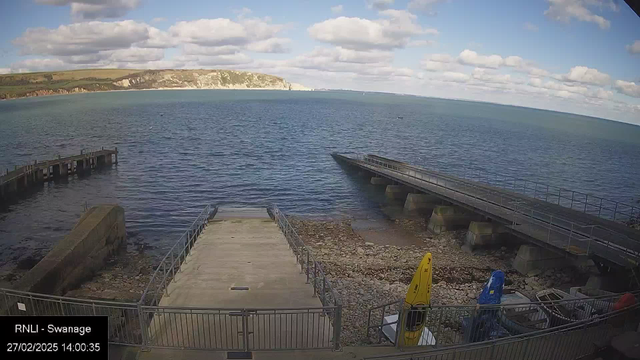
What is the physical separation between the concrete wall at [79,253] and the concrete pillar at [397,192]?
72.3 feet

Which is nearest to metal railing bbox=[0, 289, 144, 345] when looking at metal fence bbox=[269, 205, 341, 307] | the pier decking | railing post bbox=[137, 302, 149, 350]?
railing post bbox=[137, 302, 149, 350]

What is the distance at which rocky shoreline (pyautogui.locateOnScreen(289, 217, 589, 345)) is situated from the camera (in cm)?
1662

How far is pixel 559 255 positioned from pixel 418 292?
1334 centimetres

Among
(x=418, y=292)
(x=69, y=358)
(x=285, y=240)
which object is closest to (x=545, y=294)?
(x=418, y=292)

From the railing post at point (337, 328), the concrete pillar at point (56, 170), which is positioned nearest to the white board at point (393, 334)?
the railing post at point (337, 328)

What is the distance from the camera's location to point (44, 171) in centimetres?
4175

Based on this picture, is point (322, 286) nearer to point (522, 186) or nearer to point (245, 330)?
point (245, 330)

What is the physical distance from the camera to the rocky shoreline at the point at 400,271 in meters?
16.6

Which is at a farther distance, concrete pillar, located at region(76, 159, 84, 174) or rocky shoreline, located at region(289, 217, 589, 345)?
concrete pillar, located at region(76, 159, 84, 174)

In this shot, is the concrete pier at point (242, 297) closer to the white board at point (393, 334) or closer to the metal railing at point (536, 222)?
the white board at point (393, 334)

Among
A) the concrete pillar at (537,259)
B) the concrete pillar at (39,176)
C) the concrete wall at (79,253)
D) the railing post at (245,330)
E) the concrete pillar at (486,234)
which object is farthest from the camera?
the concrete pillar at (39,176)

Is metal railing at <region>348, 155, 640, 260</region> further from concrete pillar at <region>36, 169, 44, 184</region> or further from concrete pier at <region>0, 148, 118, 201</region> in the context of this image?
concrete pillar at <region>36, 169, 44, 184</region>

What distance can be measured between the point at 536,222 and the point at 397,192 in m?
16.2

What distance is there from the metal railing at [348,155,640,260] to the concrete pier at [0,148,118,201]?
31.9m
